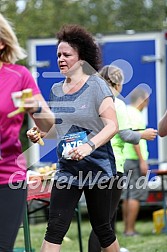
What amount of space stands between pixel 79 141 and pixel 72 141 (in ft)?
0.16

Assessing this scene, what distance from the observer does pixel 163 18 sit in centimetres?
2939

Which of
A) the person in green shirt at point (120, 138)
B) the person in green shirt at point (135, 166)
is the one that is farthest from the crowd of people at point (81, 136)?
the person in green shirt at point (135, 166)

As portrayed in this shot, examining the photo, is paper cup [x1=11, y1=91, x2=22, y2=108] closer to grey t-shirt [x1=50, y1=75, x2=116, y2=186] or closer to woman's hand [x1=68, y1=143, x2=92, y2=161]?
woman's hand [x1=68, y1=143, x2=92, y2=161]

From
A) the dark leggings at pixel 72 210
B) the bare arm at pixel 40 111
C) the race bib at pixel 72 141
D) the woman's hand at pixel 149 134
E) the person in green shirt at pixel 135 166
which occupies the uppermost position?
the bare arm at pixel 40 111

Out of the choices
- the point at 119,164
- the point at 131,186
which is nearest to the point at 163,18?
the point at 131,186

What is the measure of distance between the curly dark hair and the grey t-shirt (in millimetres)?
202

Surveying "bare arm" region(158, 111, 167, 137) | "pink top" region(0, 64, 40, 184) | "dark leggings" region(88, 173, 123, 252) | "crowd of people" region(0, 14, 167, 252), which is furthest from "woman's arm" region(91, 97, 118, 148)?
"pink top" region(0, 64, 40, 184)

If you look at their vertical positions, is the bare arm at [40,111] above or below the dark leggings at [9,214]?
above

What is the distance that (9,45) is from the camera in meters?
4.45

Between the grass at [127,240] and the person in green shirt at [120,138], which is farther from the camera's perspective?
the grass at [127,240]

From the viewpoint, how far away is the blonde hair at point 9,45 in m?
4.42

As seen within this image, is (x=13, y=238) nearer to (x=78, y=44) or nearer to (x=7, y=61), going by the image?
(x=7, y=61)

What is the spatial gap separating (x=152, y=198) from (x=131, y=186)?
4.85 feet

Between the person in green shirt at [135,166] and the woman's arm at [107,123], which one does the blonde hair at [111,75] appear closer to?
the woman's arm at [107,123]
